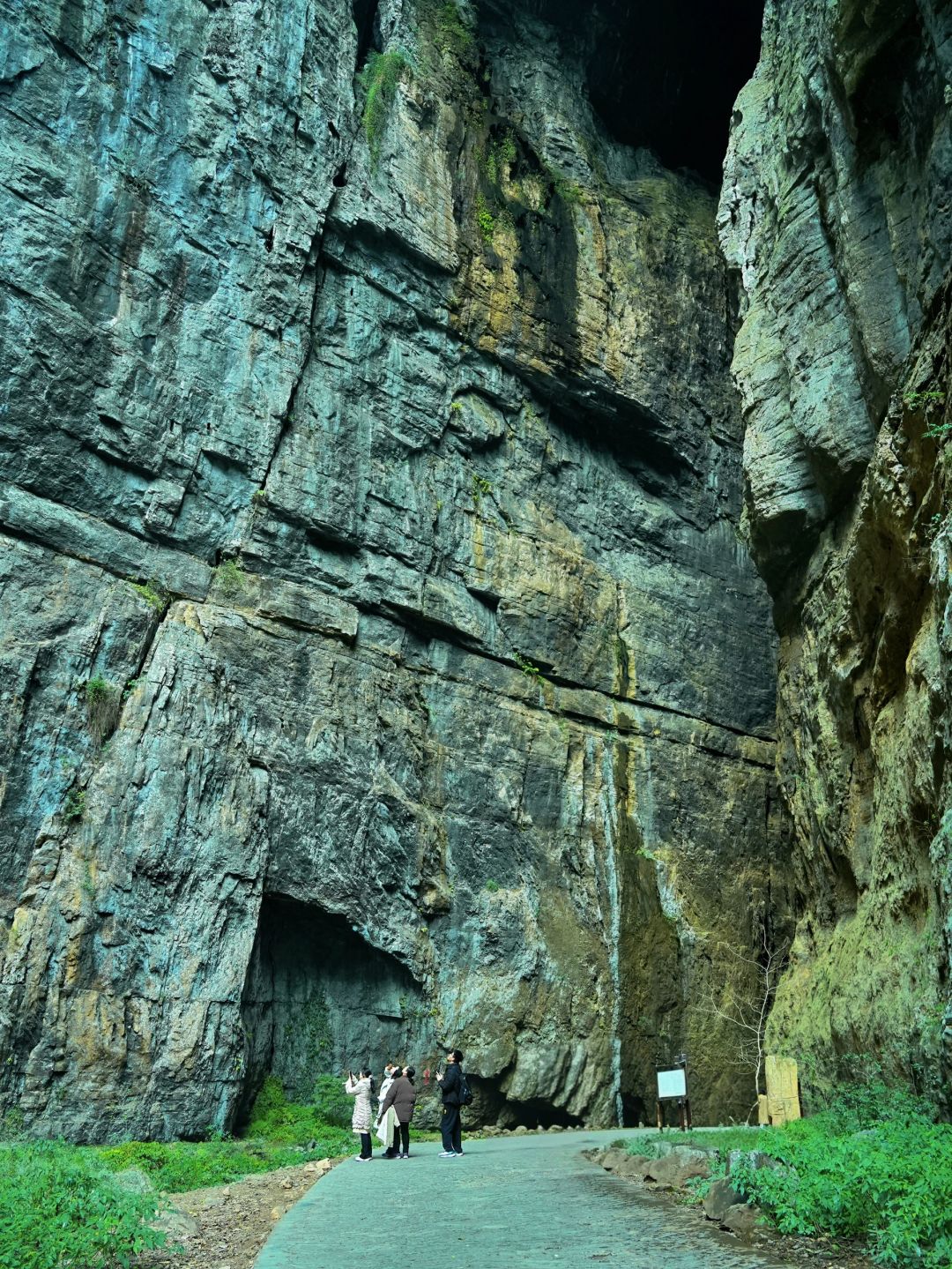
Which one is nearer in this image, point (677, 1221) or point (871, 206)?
point (677, 1221)

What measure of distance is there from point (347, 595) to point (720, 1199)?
1696 centimetres

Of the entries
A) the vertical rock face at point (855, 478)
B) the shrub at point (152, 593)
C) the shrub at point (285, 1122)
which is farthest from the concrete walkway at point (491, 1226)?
the shrub at point (152, 593)

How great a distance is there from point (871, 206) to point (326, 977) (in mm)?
16355

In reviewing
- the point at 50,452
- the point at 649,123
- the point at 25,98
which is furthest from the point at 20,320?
the point at 649,123

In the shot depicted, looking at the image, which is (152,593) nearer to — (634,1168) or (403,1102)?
(403,1102)

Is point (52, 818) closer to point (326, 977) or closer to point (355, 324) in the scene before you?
point (326, 977)

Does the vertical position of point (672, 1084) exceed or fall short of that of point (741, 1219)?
it exceeds it

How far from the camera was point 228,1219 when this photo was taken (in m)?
8.77

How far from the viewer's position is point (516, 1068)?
21.3m

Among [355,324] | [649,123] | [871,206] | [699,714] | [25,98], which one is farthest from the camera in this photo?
[649,123]

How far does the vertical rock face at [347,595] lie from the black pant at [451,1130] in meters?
5.05

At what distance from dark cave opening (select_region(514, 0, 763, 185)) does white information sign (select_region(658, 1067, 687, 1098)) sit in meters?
30.8

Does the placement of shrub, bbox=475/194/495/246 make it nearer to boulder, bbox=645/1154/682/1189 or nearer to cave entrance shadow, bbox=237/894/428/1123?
cave entrance shadow, bbox=237/894/428/1123

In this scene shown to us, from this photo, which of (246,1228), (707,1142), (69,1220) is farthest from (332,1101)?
(69,1220)
